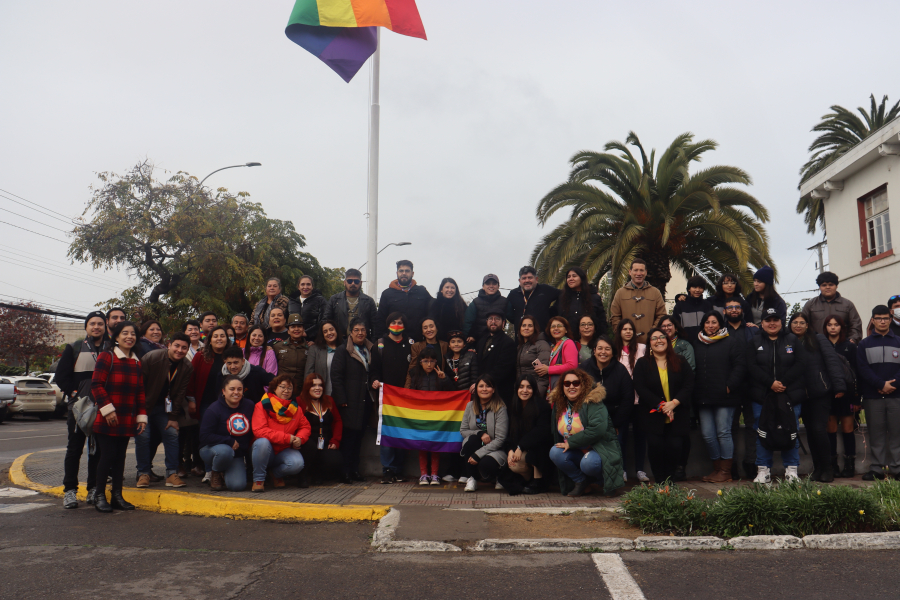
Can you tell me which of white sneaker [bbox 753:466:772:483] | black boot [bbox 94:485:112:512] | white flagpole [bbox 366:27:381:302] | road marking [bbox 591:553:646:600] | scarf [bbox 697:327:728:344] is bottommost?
road marking [bbox 591:553:646:600]

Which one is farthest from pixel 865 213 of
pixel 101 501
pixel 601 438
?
pixel 101 501

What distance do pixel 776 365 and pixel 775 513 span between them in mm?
2803

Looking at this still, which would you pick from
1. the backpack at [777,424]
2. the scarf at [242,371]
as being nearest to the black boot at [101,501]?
the scarf at [242,371]

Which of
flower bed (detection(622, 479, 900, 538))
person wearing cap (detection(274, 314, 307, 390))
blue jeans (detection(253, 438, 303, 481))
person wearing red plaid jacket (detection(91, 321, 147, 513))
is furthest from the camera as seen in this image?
person wearing cap (detection(274, 314, 307, 390))

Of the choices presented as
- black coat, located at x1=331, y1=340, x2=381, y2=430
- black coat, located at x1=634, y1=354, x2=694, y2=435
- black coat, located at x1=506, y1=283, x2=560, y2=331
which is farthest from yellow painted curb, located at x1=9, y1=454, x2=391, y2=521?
black coat, located at x1=506, y1=283, x2=560, y2=331

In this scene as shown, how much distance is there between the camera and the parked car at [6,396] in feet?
74.7

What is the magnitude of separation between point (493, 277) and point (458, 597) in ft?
19.1

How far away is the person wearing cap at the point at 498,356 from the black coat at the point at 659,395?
1.57 metres

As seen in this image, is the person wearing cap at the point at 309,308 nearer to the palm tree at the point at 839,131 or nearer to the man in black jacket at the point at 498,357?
the man in black jacket at the point at 498,357

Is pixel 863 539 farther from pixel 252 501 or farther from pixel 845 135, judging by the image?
pixel 845 135

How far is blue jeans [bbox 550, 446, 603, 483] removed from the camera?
721 centimetres

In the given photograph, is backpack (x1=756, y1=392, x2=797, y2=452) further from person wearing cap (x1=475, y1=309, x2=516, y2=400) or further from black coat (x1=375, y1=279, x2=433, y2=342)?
black coat (x1=375, y1=279, x2=433, y2=342)

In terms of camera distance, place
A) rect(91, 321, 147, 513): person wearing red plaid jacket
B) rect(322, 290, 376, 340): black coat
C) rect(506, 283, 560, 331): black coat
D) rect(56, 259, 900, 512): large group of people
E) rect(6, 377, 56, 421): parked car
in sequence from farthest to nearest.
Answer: rect(6, 377, 56, 421): parked car, rect(322, 290, 376, 340): black coat, rect(506, 283, 560, 331): black coat, rect(56, 259, 900, 512): large group of people, rect(91, 321, 147, 513): person wearing red plaid jacket

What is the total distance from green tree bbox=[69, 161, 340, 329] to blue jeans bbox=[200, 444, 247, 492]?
57.2 ft
